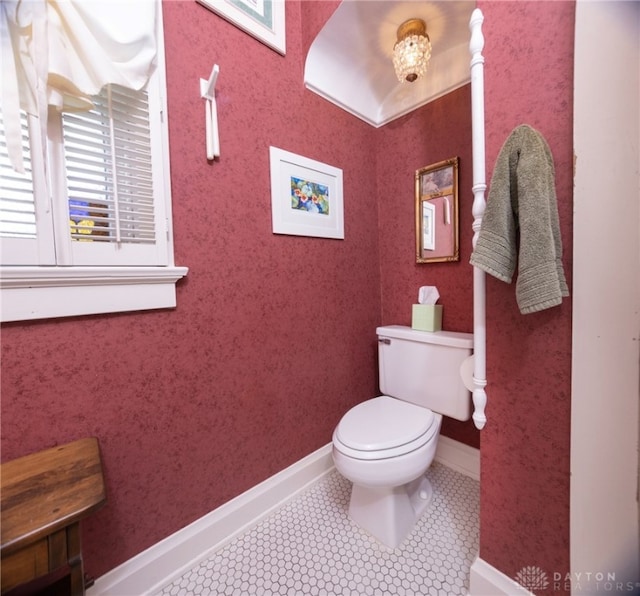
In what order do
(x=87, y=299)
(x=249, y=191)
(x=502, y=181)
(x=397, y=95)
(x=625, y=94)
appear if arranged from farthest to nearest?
(x=397, y=95), (x=249, y=191), (x=87, y=299), (x=502, y=181), (x=625, y=94)

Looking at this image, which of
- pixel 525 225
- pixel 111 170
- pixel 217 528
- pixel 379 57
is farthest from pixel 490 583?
pixel 379 57

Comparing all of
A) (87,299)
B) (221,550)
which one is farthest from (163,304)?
(221,550)

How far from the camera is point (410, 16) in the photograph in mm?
1260

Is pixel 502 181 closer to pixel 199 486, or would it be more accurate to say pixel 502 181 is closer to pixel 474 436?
pixel 474 436

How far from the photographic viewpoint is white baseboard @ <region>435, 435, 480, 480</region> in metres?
1.48

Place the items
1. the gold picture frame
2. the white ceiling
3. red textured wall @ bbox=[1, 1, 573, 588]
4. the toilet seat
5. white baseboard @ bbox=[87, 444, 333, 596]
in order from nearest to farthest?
red textured wall @ bbox=[1, 1, 573, 588] → white baseboard @ bbox=[87, 444, 333, 596] → the toilet seat → the white ceiling → the gold picture frame

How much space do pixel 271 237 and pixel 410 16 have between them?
46.4 inches

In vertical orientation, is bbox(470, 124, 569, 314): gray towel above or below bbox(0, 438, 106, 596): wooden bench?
above

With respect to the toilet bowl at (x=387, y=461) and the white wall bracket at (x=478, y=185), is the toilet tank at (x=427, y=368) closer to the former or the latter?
the toilet bowl at (x=387, y=461)

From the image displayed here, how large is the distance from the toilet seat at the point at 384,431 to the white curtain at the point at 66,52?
4.27 ft

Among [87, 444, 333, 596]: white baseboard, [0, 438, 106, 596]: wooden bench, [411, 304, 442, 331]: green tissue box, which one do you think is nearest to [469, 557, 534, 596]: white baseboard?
[87, 444, 333, 596]: white baseboard

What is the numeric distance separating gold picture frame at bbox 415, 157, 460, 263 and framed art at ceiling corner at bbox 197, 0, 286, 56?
0.95 metres

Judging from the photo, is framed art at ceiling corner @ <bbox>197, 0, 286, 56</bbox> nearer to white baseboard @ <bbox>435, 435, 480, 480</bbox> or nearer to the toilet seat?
the toilet seat

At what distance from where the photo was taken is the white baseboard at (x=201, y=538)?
0.94 m
